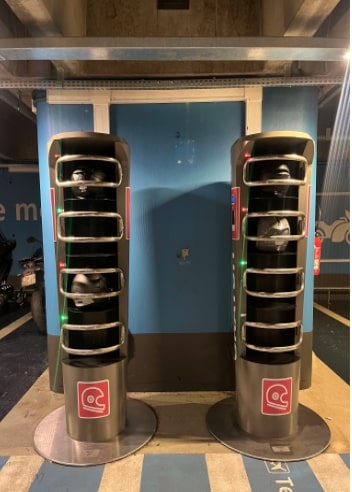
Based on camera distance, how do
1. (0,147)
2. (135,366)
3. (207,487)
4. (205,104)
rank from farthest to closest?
(0,147)
(135,366)
(205,104)
(207,487)

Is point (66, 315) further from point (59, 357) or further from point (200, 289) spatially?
point (200, 289)

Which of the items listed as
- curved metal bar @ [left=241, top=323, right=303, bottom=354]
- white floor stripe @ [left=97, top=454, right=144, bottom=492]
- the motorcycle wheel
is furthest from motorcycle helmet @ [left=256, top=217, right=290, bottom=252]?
the motorcycle wheel

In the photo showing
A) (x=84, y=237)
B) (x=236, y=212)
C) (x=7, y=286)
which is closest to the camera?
(x=84, y=237)

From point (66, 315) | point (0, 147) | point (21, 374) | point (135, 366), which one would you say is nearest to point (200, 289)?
point (135, 366)

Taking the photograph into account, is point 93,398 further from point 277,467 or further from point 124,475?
point 277,467

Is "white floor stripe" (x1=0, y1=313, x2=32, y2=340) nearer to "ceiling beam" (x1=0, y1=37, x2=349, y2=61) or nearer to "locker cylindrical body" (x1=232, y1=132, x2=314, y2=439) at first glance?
"locker cylindrical body" (x1=232, y1=132, x2=314, y2=439)

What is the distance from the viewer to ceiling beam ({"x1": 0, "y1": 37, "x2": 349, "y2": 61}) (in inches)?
80.4

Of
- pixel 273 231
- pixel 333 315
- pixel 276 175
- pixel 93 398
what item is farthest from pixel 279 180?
pixel 333 315

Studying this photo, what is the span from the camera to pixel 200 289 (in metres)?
2.94

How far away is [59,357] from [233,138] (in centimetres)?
233

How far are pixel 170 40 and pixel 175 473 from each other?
2.55 m

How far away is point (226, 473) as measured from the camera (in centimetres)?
204

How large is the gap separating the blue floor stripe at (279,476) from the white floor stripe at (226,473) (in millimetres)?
39

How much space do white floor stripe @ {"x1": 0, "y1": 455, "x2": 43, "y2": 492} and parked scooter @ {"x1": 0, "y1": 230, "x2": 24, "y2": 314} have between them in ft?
11.7
